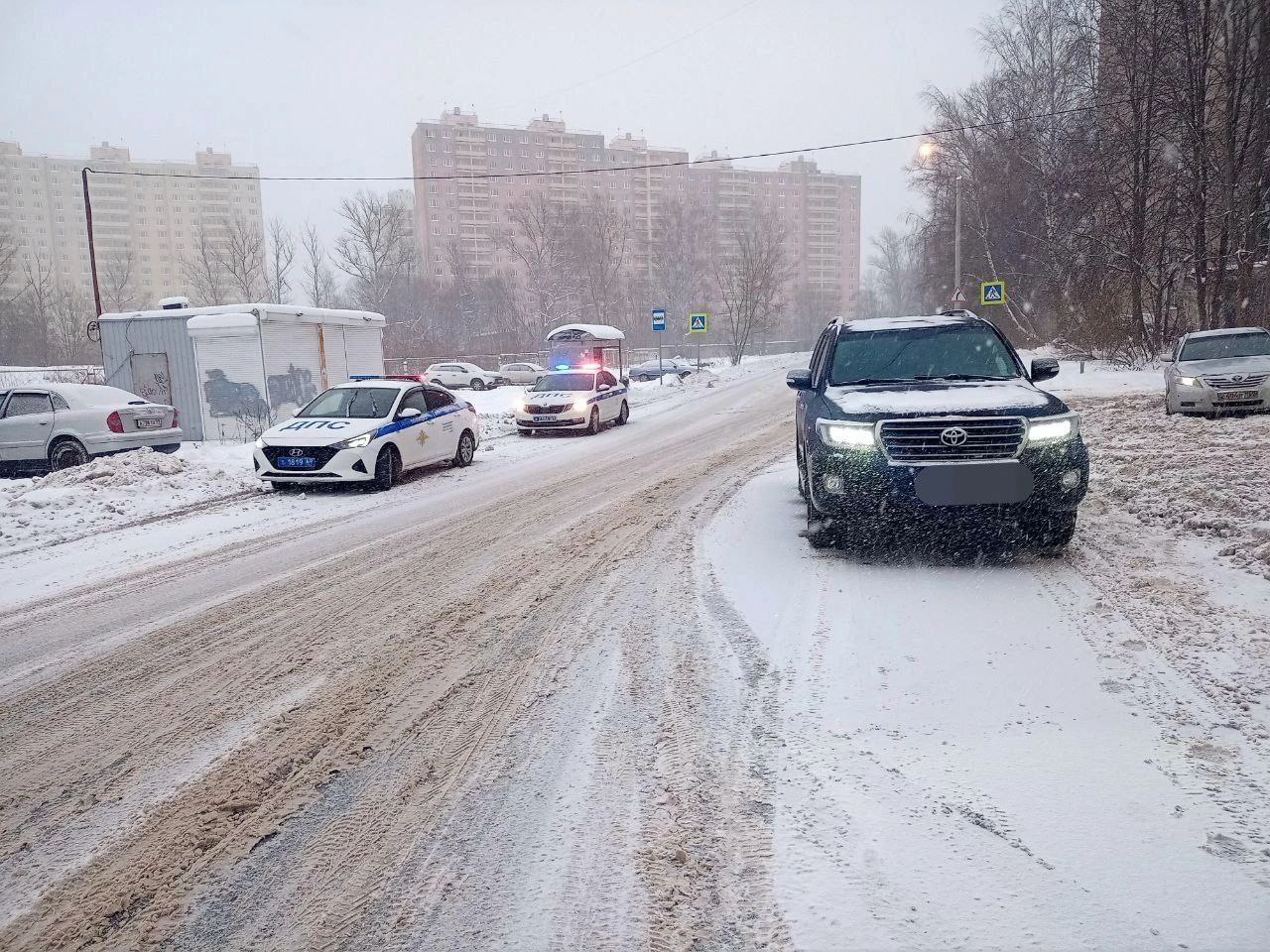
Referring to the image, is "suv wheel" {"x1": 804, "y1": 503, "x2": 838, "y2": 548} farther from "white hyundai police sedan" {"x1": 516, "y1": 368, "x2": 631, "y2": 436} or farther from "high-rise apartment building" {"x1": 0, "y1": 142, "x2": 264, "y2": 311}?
"high-rise apartment building" {"x1": 0, "y1": 142, "x2": 264, "y2": 311}

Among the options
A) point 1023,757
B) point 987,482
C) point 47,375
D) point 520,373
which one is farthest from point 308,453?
point 47,375

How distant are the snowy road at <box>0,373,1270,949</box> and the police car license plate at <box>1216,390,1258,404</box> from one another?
31.1 ft

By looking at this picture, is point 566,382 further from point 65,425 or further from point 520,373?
point 520,373

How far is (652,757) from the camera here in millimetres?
3396

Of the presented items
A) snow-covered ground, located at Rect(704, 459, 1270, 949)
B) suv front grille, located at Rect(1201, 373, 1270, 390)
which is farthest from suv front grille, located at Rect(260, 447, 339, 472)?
suv front grille, located at Rect(1201, 373, 1270, 390)

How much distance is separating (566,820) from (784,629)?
2.29 m

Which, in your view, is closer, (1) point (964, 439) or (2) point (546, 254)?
(1) point (964, 439)

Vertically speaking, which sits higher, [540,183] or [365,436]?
[540,183]

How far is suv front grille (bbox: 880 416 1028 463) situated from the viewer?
588 centimetres

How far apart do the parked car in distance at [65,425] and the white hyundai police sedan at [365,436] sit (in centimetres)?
Result: 387

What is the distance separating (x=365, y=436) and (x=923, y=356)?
7.46m

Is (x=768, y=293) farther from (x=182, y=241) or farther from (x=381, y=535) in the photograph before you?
(x=182, y=241)

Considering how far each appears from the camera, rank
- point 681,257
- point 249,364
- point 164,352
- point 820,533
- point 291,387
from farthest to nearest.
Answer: point 681,257
point 291,387
point 164,352
point 249,364
point 820,533

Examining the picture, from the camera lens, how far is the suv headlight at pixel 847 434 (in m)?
6.07
